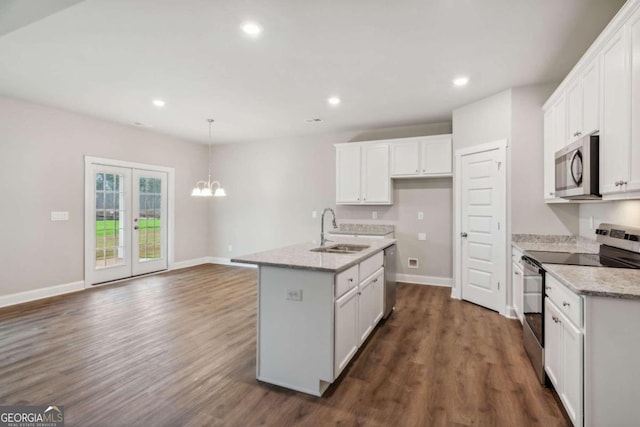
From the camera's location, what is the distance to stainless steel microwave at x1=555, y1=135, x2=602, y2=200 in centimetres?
214

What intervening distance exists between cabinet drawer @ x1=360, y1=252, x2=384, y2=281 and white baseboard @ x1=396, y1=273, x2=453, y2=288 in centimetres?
229

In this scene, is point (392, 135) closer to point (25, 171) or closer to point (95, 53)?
point (95, 53)

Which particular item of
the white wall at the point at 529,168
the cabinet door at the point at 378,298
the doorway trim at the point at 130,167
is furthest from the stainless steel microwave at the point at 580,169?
the doorway trim at the point at 130,167

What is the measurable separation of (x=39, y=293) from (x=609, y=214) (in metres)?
6.82

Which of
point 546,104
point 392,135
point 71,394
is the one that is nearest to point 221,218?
point 392,135

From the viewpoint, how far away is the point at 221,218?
705cm

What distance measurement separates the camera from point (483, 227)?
396 cm

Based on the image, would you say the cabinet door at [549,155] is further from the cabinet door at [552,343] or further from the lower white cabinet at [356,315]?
the lower white cabinet at [356,315]

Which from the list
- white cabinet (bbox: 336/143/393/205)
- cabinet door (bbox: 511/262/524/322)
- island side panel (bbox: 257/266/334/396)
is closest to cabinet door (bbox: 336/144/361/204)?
white cabinet (bbox: 336/143/393/205)

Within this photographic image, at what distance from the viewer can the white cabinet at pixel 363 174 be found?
16.9 ft

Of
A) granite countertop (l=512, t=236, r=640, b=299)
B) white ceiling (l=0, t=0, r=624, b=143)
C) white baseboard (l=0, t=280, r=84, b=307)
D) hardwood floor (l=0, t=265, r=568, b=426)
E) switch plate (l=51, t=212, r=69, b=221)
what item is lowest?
hardwood floor (l=0, t=265, r=568, b=426)

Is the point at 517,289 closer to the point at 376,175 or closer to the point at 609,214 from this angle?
the point at 609,214

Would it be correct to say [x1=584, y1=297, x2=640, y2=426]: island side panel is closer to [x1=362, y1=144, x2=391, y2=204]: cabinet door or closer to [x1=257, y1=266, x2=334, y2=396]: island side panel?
[x1=257, y1=266, x2=334, y2=396]: island side panel

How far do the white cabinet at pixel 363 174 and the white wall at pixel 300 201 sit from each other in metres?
0.35
